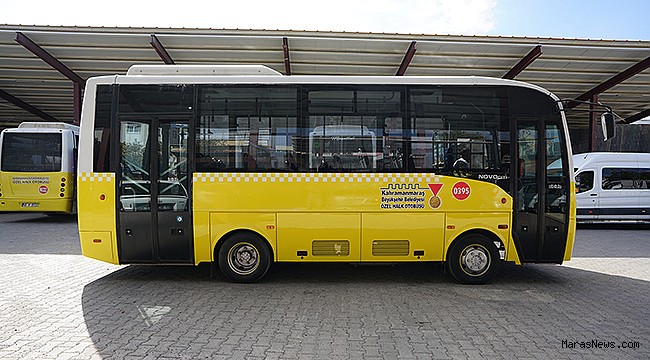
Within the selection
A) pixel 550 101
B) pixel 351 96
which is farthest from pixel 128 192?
pixel 550 101

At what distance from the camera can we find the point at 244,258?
654 cm

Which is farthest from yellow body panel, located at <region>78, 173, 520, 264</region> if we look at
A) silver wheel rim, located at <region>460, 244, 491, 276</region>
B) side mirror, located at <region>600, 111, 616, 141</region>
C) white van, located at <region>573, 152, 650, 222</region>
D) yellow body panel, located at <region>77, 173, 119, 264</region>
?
white van, located at <region>573, 152, 650, 222</region>

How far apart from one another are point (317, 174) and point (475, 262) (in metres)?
2.78

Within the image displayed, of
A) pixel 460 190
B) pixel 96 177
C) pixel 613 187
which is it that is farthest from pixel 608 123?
pixel 613 187

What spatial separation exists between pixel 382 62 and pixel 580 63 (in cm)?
758

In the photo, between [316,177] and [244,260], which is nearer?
[316,177]

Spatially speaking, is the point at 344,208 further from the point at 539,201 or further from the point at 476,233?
the point at 539,201

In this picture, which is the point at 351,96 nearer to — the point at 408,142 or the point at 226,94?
the point at 408,142

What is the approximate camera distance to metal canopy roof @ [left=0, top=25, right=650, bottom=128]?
1479 cm

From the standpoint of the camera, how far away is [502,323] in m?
4.96

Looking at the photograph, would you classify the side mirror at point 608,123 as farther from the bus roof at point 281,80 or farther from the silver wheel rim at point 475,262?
the silver wheel rim at point 475,262

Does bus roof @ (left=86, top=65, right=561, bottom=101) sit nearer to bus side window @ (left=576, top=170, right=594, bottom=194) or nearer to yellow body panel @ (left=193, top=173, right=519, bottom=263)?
yellow body panel @ (left=193, top=173, right=519, bottom=263)

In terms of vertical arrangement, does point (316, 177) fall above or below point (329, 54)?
below

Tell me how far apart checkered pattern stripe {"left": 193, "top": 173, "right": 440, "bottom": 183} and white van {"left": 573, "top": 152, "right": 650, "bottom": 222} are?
10.4m
